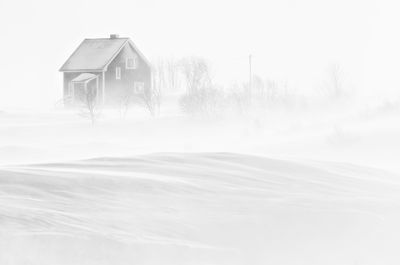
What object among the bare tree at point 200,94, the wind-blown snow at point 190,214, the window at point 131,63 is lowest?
the wind-blown snow at point 190,214

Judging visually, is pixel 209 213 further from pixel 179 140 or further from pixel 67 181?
pixel 179 140

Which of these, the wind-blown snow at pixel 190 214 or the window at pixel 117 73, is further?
the window at pixel 117 73

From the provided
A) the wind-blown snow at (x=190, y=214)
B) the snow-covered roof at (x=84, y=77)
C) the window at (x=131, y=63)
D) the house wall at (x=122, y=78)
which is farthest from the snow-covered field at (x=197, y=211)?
the window at (x=131, y=63)

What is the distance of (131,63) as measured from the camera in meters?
48.1

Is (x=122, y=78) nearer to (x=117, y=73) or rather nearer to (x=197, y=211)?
(x=117, y=73)

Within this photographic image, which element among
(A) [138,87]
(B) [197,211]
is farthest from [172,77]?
(B) [197,211]

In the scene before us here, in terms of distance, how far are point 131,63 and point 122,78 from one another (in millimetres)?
1062

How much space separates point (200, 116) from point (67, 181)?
961 inches

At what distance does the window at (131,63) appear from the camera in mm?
47906

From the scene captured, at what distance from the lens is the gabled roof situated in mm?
47006

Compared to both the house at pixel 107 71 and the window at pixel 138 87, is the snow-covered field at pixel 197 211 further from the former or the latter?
the window at pixel 138 87

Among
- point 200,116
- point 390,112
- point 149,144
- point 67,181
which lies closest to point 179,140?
point 149,144

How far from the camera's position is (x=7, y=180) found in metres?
12.6

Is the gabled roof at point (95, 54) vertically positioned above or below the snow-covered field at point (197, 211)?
above
